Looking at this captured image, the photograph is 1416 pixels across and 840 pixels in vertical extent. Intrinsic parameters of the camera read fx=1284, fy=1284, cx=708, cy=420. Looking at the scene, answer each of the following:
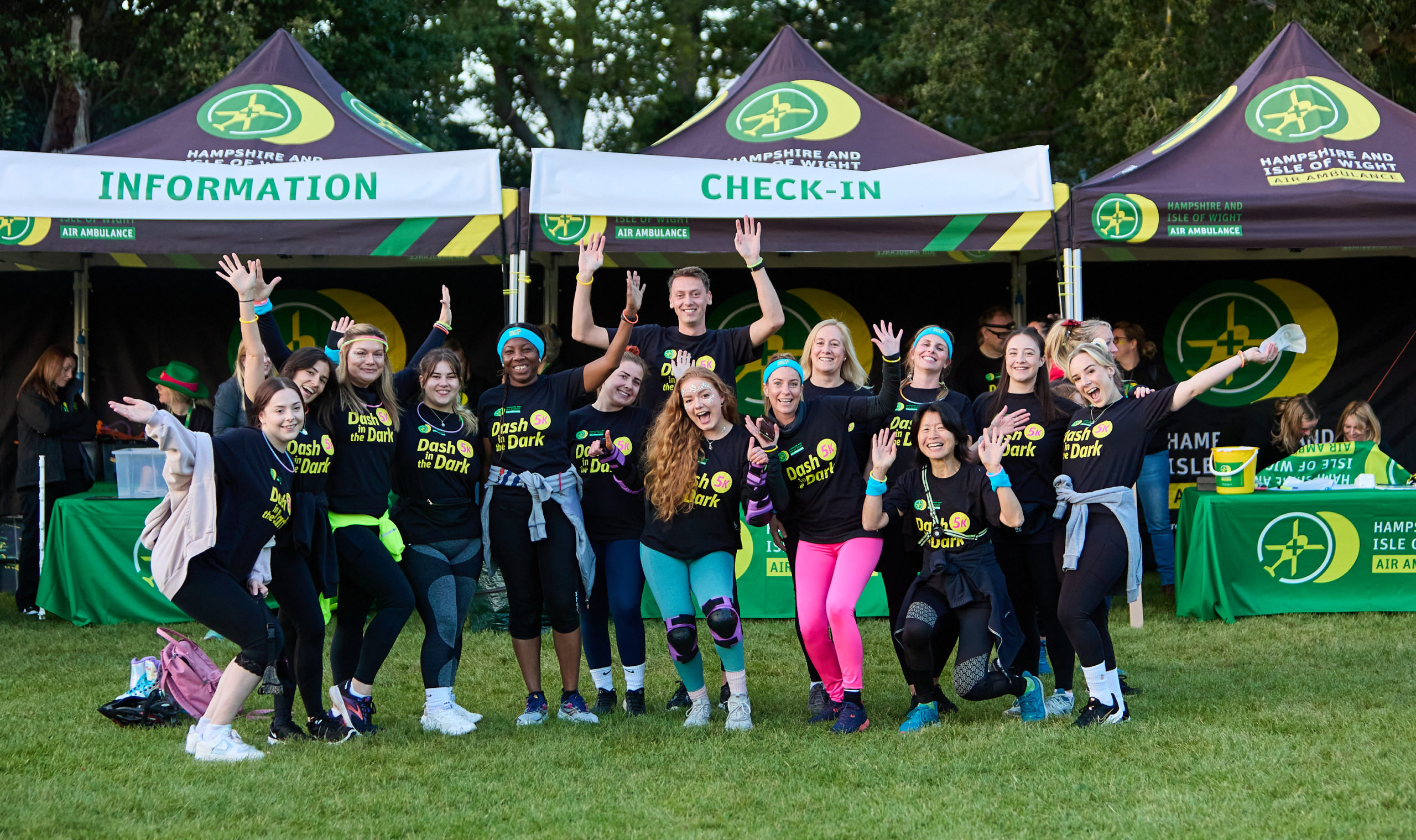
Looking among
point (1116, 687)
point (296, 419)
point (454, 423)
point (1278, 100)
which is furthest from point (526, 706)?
point (1278, 100)

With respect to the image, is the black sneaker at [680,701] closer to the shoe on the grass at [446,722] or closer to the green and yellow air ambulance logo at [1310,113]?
the shoe on the grass at [446,722]

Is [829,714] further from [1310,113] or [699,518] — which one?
[1310,113]

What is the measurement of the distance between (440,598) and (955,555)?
1968 mm

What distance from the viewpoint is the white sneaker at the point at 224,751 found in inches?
176

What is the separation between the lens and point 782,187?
6973 millimetres

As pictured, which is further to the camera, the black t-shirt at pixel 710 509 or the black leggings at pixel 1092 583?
the black t-shirt at pixel 710 509

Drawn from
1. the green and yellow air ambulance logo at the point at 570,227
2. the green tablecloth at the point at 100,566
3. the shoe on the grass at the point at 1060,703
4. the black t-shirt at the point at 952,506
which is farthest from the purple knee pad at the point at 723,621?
the green tablecloth at the point at 100,566

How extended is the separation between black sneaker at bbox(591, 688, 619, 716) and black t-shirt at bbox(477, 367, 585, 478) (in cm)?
96

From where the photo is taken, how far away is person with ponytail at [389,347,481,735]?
4.92 m

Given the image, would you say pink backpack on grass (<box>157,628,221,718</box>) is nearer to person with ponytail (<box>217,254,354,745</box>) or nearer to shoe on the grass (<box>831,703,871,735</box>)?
person with ponytail (<box>217,254,354,745</box>)

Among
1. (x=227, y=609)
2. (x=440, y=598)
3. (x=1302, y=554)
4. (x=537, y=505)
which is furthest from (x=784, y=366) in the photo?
(x=1302, y=554)

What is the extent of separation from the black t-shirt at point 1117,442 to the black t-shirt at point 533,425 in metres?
1.97

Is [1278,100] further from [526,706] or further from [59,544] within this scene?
[59,544]

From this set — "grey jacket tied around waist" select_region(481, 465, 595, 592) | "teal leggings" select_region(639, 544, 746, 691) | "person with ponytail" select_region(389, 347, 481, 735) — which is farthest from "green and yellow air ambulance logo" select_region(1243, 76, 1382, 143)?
"person with ponytail" select_region(389, 347, 481, 735)
